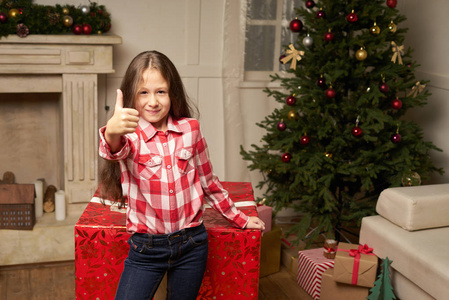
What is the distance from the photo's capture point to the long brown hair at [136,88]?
5.96 ft

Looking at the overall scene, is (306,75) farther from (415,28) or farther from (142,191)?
(142,191)

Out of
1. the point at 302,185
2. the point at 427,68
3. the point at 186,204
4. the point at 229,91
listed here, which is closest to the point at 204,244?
the point at 186,204

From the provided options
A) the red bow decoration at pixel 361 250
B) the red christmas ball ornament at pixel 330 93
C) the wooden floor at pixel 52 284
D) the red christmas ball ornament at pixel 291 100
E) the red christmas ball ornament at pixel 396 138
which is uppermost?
the red christmas ball ornament at pixel 330 93

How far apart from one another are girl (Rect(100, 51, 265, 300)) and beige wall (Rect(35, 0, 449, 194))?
6.63 feet

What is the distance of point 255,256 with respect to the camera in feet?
7.09

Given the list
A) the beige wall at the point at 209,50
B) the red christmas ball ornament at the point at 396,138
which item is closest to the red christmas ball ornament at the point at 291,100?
the red christmas ball ornament at the point at 396,138

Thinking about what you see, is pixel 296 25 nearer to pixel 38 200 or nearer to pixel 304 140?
pixel 304 140

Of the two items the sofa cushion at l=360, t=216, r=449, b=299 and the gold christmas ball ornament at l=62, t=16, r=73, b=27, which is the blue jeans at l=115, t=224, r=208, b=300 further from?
the gold christmas ball ornament at l=62, t=16, r=73, b=27

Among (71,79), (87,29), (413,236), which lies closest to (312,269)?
(413,236)

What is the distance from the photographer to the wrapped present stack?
2.73 metres

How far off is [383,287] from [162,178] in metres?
1.44

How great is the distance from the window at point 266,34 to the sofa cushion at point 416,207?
1.49 m

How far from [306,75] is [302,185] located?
703 mm

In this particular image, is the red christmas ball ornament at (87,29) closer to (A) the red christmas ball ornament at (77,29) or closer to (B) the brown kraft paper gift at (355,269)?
(A) the red christmas ball ornament at (77,29)
